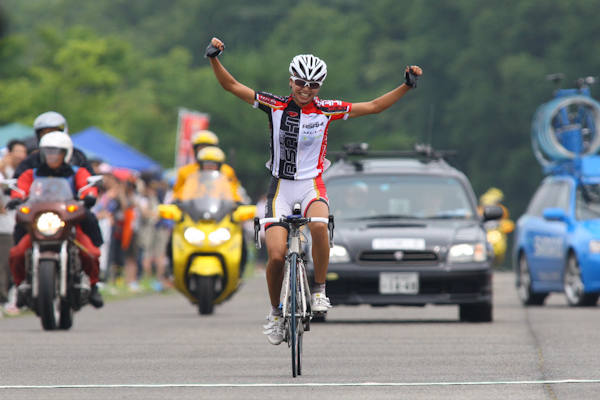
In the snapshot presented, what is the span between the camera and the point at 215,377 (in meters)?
9.63

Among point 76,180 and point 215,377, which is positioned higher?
point 76,180

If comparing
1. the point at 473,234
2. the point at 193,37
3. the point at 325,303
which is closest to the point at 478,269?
the point at 473,234

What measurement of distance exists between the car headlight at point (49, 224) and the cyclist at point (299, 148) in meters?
3.95

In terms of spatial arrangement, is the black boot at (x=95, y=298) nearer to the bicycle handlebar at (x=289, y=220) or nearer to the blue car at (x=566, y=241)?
the bicycle handlebar at (x=289, y=220)

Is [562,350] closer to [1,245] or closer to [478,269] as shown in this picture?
[478,269]

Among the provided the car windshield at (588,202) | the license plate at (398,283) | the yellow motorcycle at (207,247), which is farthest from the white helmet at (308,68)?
the car windshield at (588,202)

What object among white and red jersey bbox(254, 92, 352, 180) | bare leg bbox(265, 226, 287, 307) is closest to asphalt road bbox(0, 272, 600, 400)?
bare leg bbox(265, 226, 287, 307)

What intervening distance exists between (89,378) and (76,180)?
16.7ft

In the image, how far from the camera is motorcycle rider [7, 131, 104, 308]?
14.2 metres

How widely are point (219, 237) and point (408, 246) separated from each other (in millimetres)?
2876

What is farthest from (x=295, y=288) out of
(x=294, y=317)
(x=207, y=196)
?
(x=207, y=196)

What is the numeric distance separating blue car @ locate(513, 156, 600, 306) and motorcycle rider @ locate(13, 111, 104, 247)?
23.1 feet

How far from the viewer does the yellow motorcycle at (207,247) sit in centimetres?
1723

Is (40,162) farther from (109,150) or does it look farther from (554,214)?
(109,150)
